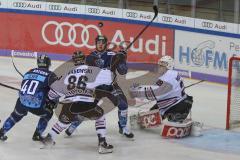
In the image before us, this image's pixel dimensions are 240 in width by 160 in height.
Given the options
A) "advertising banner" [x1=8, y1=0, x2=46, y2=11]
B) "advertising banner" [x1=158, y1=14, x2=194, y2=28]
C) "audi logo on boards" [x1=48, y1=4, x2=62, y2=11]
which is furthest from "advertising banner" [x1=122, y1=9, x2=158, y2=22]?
"advertising banner" [x1=8, y1=0, x2=46, y2=11]

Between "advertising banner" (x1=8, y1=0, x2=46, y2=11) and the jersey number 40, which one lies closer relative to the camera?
the jersey number 40

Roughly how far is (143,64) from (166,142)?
5.58 metres

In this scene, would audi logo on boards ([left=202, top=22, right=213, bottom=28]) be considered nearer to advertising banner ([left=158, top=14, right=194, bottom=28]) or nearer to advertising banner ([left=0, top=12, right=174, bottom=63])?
advertising banner ([left=158, top=14, right=194, bottom=28])

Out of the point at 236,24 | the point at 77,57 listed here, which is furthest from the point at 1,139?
the point at 236,24

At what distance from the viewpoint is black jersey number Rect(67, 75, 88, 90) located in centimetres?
686

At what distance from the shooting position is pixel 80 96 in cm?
686

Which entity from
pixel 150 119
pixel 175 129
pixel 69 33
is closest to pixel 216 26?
pixel 69 33

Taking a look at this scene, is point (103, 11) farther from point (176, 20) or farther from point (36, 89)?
point (36, 89)

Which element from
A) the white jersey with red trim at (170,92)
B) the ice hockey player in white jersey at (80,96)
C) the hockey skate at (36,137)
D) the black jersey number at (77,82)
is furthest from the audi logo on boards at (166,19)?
the black jersey number at (77,82)

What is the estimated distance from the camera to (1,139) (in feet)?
24.2

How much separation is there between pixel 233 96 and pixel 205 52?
164 inches

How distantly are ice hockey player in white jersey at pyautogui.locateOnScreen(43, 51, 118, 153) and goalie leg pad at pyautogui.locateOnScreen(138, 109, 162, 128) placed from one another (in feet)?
4.40

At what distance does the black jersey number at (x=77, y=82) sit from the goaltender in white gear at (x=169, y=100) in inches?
59.4

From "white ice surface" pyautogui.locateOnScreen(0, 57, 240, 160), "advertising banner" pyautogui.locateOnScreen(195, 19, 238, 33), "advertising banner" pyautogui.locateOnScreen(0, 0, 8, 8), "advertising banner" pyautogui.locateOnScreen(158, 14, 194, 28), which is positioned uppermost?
"advertising banner" pyautogui.locateOnScreen(0, 0, 8, 8)
